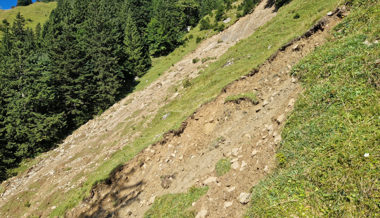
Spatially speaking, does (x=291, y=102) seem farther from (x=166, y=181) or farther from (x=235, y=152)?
(x=166, y=181)

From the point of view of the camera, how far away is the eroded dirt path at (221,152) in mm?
7723

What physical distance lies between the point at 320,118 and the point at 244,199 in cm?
354

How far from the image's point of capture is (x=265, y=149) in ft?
26.0

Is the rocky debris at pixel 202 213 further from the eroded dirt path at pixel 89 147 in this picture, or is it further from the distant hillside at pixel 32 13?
the distant hillside at pixel 32 13

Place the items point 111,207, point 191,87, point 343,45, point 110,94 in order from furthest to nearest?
1. point 110,94
2. point 191,87
3. point 111,207
4. point 343,45

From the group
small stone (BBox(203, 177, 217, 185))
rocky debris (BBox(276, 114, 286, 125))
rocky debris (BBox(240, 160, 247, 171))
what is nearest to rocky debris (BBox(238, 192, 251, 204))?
rocky debris (BBox(240, 160, 247, 171))

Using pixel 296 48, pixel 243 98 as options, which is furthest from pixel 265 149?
pixel 296 48

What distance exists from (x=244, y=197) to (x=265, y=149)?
2105 mm

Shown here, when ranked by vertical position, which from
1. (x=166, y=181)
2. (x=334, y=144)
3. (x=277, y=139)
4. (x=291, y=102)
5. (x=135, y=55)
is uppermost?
(x=135, y=55)

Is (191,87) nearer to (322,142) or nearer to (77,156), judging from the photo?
(77,156)

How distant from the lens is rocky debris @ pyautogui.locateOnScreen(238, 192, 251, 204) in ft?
21.5

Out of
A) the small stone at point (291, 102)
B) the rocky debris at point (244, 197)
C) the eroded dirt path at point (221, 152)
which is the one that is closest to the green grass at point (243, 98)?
the eroded dirt path at point (221, 152)

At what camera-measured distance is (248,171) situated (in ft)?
25.3

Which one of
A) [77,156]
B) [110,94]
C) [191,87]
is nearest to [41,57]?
[110,94]
